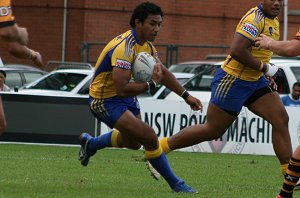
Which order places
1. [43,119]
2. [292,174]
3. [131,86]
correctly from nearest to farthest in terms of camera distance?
[292,174], [131,86], [43,119]

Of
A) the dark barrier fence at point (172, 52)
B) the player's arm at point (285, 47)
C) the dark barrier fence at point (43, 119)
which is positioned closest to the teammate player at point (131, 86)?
the player's arm at point (285, 47)

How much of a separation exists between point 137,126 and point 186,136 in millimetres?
1487

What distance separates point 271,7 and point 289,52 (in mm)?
2703

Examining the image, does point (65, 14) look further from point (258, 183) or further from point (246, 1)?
point (258, 183)

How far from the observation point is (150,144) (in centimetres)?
1102

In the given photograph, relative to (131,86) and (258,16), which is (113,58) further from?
(258,16)

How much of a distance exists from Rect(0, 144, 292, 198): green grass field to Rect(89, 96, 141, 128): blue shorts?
2.34 ft

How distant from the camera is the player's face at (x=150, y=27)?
11180 millimetres

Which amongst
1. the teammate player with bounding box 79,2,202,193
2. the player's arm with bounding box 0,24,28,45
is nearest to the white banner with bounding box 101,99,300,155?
the teammate player with bounding box 79,2,202,193

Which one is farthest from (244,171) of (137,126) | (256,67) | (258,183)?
(137,126)

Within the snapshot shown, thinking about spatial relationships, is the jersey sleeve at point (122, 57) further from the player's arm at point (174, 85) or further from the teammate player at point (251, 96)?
the teammate player at point (251, 96)

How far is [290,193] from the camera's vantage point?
9828 mm

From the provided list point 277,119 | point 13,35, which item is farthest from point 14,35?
point 277,119

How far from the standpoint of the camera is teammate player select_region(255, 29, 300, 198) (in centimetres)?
956
